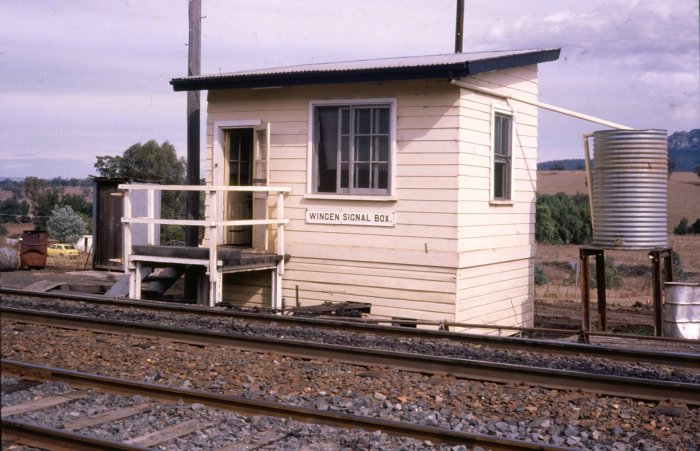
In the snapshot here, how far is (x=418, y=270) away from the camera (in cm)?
1290

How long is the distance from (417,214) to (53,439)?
8.06 meters

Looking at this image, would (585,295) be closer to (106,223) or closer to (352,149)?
(352,149)

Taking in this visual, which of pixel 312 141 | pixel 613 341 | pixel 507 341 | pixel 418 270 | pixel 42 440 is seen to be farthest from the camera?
pixel 312 141

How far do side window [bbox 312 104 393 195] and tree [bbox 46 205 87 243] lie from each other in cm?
2259

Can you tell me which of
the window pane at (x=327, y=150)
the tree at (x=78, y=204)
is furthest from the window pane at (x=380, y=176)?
the tree at (x=78, y=204)

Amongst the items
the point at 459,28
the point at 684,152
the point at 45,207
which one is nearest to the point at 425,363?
the point at 459,28

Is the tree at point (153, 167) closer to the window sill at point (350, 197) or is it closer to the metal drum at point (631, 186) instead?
the window sill at point (350, 197)

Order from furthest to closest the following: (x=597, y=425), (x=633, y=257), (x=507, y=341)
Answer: (x=633, y=257), (x=507, y=341), (x=597, y=425)

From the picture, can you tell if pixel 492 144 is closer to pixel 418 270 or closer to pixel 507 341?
pixel 418 270

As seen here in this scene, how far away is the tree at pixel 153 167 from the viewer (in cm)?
3378

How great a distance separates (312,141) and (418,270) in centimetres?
277

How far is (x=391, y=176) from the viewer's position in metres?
13.2

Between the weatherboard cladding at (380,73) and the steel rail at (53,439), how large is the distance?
26.5 ft

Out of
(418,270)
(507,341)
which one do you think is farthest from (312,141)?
(507,341)
